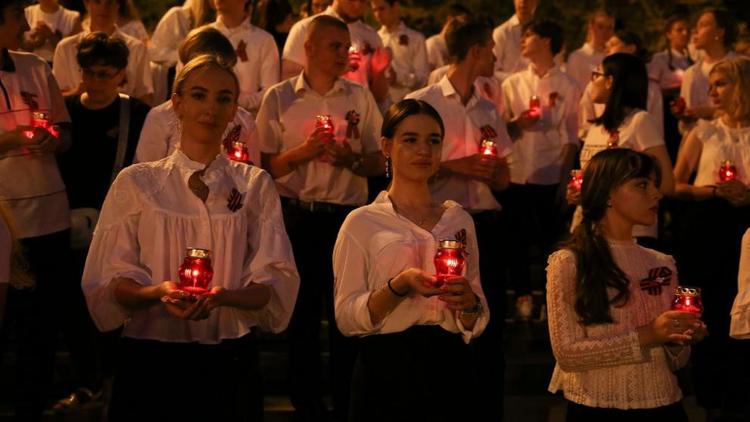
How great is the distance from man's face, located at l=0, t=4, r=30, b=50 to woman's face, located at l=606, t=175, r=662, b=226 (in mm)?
3629

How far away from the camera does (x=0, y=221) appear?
5488 millimetres

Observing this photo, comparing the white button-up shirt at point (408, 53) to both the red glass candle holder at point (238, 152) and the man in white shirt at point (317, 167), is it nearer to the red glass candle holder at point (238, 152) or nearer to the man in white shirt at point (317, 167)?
the man in white shirt at point (317, 167)

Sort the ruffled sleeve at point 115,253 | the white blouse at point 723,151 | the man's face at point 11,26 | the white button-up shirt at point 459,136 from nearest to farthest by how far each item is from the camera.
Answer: the ruffled sleeve at point 115,253 < the man's face at point 11,26 < the white button-up shirt at point 459,136 < the white blouse at point 723,151

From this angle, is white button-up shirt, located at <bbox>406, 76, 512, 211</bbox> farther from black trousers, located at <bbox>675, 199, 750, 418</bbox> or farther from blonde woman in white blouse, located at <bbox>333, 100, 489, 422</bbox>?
blonde woman in white blouse, located at <bbox>333, 100, 489, 422</bbox>

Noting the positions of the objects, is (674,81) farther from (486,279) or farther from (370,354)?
(370,354)

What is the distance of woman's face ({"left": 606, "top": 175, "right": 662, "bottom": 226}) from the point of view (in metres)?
6.25

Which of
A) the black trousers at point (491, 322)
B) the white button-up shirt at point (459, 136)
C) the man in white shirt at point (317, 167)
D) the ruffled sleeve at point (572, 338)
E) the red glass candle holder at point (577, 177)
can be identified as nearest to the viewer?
the ruffled sleeve at point (572, 338)

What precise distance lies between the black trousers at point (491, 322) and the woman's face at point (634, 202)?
2.25 metres

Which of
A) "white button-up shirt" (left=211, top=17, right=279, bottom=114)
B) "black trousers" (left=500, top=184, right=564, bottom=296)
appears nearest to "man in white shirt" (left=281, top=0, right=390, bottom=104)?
"white button-up shirt" (left=211, top=17, right=279, bottom=114)

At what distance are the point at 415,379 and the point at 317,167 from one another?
3092 mm

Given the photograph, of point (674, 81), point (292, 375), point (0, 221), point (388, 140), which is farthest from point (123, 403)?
point (674, 81)

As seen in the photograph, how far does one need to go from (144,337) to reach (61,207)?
9.43 feet

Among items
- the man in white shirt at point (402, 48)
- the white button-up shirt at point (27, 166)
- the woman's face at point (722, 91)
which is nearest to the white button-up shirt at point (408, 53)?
the man in white shirt at point (402, 48)

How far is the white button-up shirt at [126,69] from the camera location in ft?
33.2
